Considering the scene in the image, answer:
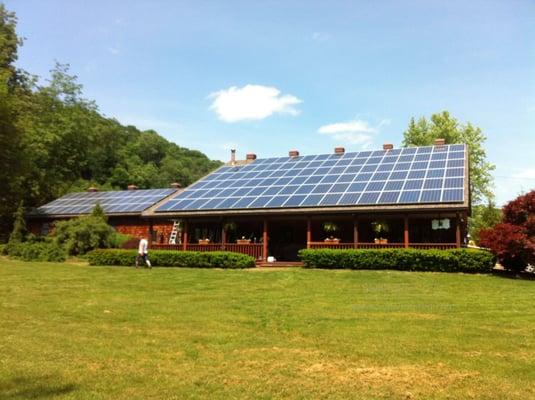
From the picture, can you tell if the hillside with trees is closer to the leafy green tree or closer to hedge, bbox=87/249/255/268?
the leafy green tree

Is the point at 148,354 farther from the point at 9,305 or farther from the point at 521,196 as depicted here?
the point at 521,196

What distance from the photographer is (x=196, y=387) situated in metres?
6.19

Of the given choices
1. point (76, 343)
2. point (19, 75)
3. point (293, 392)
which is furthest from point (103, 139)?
point (293, 392)

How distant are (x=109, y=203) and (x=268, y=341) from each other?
29.9 meters

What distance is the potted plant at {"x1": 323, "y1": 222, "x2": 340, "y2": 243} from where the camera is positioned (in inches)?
931

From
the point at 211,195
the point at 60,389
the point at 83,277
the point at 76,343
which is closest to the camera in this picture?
the point at 60,389

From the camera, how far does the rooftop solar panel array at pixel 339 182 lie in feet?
73.8

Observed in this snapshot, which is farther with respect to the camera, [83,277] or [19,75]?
[19,75]

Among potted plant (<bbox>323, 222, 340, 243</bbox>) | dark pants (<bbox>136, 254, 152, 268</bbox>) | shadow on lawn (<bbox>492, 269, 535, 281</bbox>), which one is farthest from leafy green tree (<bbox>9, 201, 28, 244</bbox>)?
shadow on lawn (<bbox>492, 269, 535, 281</bbox>)

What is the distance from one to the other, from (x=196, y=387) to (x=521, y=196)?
16581 millimetres

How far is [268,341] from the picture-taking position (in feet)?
27.9

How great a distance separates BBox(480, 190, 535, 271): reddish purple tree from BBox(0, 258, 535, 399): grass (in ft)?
8.32

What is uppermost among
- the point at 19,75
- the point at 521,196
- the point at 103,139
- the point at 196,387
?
the point at 19,75

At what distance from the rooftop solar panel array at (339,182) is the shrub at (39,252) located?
19.8 feet
